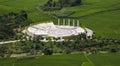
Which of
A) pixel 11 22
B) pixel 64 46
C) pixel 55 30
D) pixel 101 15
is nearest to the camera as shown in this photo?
pixel 64 46

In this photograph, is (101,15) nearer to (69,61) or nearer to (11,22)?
(11,22)

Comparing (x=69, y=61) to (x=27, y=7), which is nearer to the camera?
(x=69, y=61)

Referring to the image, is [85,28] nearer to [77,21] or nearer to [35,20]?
[77,21]

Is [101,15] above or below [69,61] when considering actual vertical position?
above

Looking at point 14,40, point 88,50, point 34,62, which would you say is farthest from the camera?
point 14,40

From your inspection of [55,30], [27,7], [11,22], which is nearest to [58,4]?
[27,7]

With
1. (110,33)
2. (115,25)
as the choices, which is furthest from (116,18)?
(110,33)
